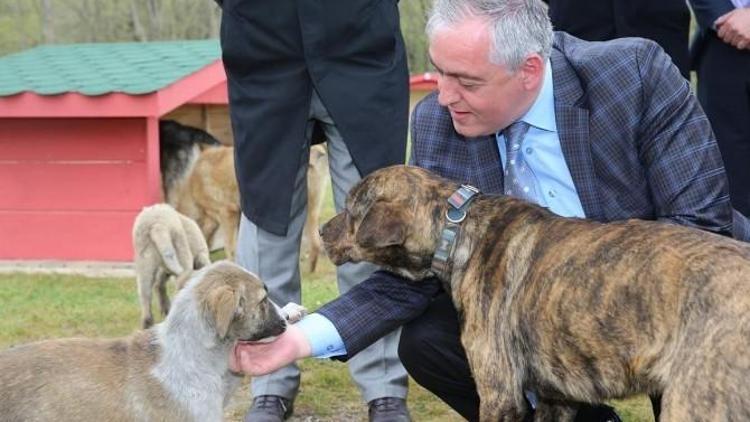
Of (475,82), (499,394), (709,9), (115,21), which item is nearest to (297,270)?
(475,82)

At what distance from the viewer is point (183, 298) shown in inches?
180

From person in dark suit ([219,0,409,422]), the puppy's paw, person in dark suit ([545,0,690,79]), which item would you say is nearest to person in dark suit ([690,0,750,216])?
person in dark suit ([545,0,690,79])

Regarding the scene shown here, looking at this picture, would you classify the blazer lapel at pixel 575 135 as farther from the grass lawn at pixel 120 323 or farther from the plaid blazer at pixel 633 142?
the grass lawn at pixel 120 323

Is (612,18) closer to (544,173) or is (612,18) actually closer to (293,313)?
(544,173)

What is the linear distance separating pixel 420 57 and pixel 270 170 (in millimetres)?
22924

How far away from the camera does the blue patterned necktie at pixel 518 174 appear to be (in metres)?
4.18

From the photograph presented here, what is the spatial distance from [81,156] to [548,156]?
7.28m

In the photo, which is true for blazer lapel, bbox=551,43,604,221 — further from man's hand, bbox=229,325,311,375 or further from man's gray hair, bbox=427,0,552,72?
man's hand, bbox=229,325,311,375

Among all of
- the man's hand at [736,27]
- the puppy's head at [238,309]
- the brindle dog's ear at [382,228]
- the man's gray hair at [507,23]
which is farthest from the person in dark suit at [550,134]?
the man's hand at [736,27]

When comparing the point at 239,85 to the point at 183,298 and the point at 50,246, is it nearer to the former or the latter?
the point at 183,298

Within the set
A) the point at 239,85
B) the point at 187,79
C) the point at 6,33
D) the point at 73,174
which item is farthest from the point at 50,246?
the point at 6,33

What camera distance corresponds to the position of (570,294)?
3.43 metres

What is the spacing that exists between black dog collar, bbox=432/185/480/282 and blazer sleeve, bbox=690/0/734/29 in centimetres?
316

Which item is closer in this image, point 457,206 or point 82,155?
point 457,206
